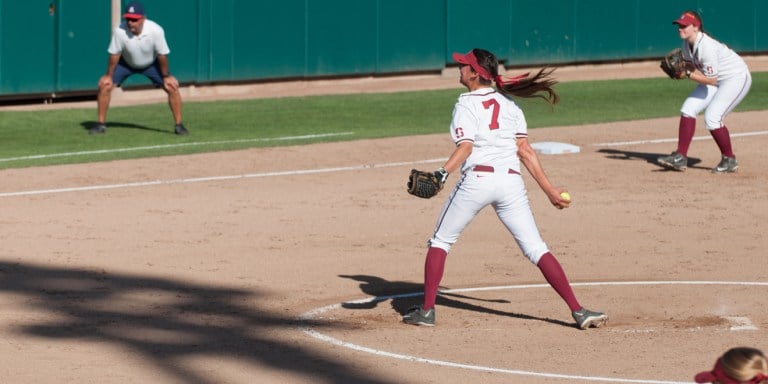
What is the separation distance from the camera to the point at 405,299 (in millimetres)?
10820

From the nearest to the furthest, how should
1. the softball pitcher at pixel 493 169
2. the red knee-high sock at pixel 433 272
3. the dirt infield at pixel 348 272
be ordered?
the dirt infield at pixel 348 272
the softball pitcher at pixel 493 169
the red knee-high sock at pixel 433 272

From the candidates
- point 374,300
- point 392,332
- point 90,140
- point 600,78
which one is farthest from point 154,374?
point 600,78

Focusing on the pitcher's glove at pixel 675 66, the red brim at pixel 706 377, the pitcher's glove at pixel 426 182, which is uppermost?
the pitcher's glove at pixel 675 66

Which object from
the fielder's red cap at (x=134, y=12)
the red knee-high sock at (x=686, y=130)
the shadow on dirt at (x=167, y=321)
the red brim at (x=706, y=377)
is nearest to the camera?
the red brim at (x=706, y=377)

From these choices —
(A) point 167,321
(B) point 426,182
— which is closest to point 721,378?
(B) point 426,182

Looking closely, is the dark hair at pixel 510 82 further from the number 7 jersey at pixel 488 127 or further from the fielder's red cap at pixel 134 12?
the fielder's red cap at pixel 134 12

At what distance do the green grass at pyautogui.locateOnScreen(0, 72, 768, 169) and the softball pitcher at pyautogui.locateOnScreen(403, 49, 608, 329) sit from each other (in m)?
8.27

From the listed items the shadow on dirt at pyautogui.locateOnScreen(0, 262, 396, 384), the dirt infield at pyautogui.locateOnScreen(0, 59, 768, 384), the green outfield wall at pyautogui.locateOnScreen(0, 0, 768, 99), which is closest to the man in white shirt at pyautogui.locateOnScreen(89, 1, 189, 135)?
the dirt infield at pyautogui.locateOnScreen(0, 59, 768, 384)

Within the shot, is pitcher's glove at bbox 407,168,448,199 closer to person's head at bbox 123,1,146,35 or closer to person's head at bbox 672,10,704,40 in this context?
person's head at bbox 672,10,704,40

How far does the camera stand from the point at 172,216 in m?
13.9

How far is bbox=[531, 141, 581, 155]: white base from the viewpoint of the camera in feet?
57.9

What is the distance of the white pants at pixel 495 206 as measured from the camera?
952cm

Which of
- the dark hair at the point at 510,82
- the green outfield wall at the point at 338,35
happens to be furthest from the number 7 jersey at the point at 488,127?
the green outfield wall at the point at 338,35

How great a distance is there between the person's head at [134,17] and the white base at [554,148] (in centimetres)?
522
